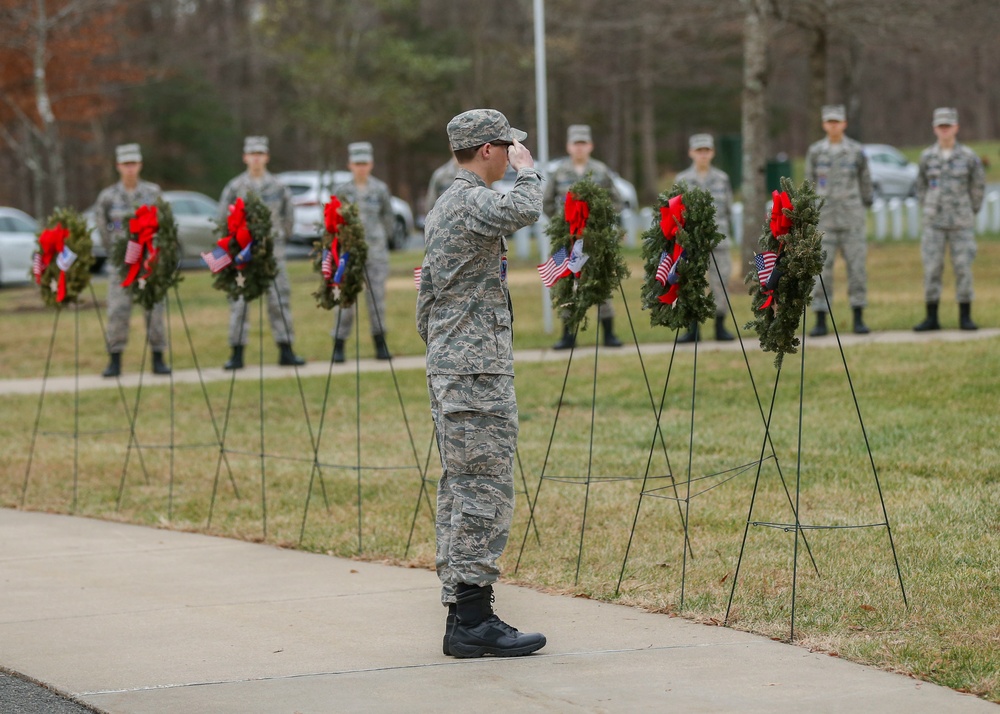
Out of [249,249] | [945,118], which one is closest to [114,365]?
→ [249,249]

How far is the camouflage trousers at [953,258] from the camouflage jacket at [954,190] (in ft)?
0.32

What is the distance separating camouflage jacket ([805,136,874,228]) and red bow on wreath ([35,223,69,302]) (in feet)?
25.4

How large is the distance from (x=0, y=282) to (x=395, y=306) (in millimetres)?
10429

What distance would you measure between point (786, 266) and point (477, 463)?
63.6 inches

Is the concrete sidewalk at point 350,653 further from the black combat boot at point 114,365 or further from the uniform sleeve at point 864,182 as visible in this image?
the uniform sleeve at point 864,182

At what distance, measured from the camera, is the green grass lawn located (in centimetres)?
598

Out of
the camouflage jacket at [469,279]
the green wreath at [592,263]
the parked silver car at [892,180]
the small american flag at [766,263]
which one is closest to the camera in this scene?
the camouflage jacket at [469,279]

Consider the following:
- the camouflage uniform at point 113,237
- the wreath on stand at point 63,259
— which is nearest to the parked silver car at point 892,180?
the camouflage uniform at point 113,237

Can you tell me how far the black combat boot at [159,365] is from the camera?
1416 cm

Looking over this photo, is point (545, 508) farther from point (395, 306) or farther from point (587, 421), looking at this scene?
point (395, 306)

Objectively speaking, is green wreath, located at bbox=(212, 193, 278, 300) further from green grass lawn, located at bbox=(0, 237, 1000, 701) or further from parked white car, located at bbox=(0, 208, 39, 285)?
parked white car, located at bbox=(0, 208, 39, 285)

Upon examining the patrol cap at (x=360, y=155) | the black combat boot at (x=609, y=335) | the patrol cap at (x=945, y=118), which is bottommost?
the black combat boot at (x=609, y=335)

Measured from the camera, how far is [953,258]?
13.9m

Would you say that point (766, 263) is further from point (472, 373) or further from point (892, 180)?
point (892, 180)
